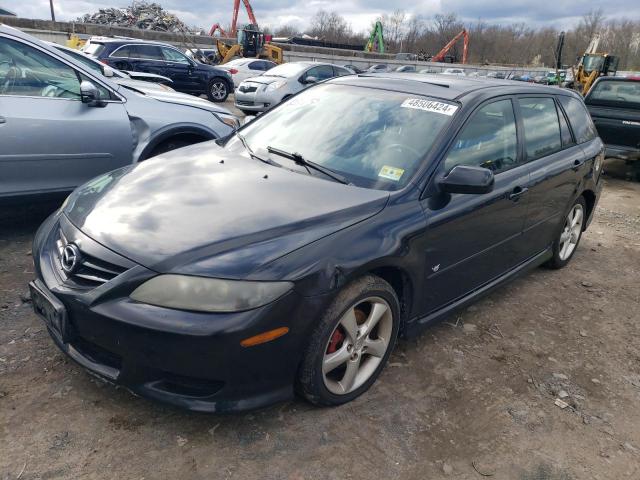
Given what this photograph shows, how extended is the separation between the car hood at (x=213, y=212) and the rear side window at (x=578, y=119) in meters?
2.60

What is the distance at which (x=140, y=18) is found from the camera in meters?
40.8

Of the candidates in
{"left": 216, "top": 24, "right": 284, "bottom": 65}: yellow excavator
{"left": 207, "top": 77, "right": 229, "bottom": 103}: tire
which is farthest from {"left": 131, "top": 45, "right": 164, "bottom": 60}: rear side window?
{"left": 216, "top": 24, "right": 284, "bottom": 65}: yellow excavator

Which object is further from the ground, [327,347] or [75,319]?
[75,319]

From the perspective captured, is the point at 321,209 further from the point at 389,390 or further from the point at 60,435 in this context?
the point at 60,435

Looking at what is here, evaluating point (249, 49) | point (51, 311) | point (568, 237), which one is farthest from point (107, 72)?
point (249, 49)

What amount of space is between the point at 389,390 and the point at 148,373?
1.32 m

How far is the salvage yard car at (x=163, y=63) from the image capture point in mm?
13773

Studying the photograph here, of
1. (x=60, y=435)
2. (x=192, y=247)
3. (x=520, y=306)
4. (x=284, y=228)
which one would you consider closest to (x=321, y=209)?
(x=284, y=228)

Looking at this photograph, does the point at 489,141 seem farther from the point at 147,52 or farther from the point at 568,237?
the point at 147,52

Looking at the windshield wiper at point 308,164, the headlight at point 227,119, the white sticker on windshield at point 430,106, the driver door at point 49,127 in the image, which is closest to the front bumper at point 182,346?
the windshield wiper at point 308,164

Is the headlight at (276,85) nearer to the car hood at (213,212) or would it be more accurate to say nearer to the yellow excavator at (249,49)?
the car hood at (213,212)

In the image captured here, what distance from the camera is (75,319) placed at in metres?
2.23

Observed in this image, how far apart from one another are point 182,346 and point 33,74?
3.32 m

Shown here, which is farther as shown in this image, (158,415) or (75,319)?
(158,415)
